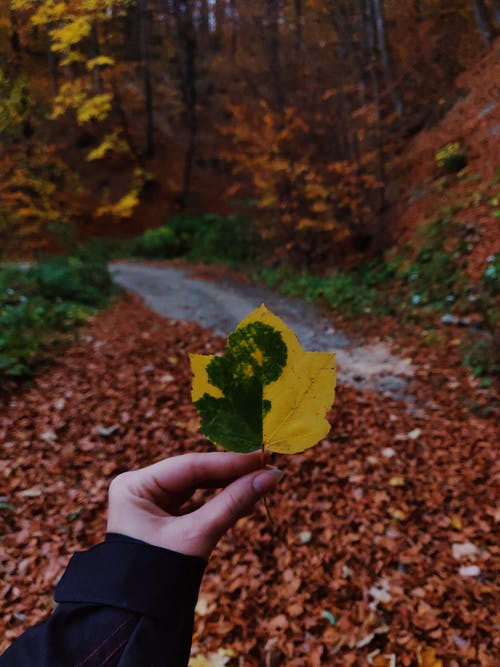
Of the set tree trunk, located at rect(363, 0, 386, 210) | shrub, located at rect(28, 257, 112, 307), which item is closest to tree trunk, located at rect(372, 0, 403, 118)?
tree trunk, located at rect(363, 0, 386, 210)

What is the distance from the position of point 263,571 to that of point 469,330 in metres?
3.99

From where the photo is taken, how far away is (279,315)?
4094 millimetres

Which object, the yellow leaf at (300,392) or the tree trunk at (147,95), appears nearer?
the yellow leaf at (300,392)

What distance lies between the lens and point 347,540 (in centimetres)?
271

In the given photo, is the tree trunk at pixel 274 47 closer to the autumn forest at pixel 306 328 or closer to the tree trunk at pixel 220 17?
the autumn forest at pixel 306 328

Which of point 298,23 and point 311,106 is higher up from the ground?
point 298,23

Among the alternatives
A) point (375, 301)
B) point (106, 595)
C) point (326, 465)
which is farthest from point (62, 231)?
point (106, 595)

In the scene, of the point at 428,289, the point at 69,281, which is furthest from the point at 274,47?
the point at 69,281

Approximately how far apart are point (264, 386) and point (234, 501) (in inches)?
15.0

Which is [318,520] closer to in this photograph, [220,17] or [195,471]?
[195,471]

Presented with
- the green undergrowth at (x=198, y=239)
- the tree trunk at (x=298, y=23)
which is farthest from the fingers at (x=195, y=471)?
the green undergrowth at (x=198, y=239)

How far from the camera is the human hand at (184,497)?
36.0 inches

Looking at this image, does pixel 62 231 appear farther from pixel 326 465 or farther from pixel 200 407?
pixel 200 407

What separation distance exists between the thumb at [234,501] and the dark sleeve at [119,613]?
88mm
